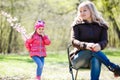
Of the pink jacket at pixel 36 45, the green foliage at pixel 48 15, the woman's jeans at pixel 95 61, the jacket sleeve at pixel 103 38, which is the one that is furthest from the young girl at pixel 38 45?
the green foliage at pixel 48 15

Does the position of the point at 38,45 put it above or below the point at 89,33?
below

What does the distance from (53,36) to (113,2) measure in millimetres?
5274

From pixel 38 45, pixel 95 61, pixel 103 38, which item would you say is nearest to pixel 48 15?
pixel 38 45

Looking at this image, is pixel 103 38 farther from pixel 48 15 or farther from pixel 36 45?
pixel 48 15

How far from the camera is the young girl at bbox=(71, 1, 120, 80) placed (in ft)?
21.4

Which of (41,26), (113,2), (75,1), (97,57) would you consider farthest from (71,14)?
(97,57)

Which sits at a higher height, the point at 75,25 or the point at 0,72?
the point at 75,25

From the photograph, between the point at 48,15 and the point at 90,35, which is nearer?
the point at 90,35

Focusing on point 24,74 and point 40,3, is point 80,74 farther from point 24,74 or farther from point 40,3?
point 40,3

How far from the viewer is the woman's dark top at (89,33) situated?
6802mm

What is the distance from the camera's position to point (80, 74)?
386 inches

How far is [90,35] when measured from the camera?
680 cm

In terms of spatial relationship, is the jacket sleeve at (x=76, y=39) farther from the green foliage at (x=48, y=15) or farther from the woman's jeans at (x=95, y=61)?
the green foliage at (x=48, y=15)

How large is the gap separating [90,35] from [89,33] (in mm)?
37
